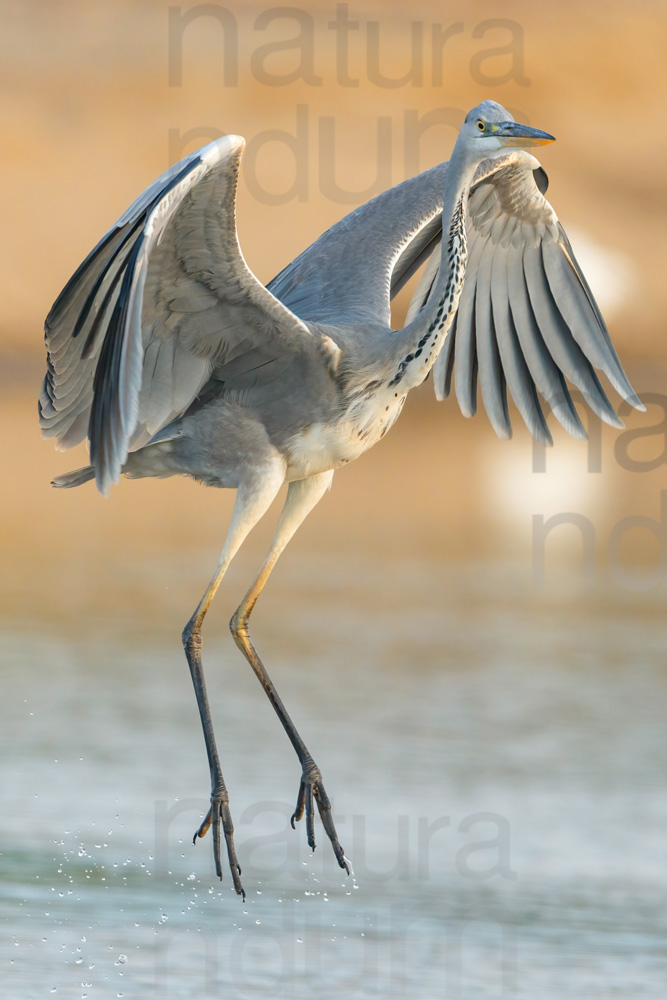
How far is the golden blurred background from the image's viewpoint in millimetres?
22359

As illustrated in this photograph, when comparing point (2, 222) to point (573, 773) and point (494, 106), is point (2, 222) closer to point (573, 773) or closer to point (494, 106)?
point (573, 773)

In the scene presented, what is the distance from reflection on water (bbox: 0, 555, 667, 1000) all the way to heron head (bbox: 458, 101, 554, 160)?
3816 mm

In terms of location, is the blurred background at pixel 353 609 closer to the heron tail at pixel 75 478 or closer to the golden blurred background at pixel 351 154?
the golden blurred background at pixel 351 154

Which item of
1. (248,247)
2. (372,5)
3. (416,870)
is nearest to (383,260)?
(416,870)

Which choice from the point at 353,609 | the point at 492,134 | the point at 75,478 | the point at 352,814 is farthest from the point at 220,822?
the point at 353,609

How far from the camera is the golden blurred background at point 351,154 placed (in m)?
22.4

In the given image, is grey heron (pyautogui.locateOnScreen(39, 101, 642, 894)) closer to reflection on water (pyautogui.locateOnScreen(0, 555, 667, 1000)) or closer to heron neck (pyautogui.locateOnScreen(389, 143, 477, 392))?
heron neck (pyautogui.locateOnScreen(389, 143, 477, 392))

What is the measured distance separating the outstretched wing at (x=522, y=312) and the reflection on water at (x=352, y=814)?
2.42 meters

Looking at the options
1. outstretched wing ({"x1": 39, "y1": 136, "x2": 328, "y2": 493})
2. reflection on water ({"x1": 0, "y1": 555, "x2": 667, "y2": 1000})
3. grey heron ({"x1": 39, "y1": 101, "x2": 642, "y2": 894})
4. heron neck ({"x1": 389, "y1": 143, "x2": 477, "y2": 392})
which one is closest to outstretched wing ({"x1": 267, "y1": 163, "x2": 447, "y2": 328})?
grey heron ({"x1": 39, "y1": 101, "x2": 642, "y2": 894})

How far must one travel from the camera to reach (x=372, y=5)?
3067 cm

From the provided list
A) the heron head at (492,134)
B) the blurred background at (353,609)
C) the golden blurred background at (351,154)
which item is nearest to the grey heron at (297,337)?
the heron head at (492,134)

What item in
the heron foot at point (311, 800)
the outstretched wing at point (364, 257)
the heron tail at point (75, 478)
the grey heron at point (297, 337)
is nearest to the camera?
the grey heron at point (297, 337)

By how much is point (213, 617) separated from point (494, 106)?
773 cm

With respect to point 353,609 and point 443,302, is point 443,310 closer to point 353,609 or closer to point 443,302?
point 443,302
